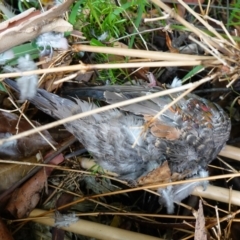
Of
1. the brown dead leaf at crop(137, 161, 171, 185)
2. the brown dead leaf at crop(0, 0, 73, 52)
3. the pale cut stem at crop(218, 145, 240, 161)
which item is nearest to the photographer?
the brown dead leaf at crop(0, 0, 73, 52)

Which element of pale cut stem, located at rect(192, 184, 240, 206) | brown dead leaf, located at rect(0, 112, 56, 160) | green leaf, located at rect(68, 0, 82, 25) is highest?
green leaf, located at rect(68, 0, 82, 25)

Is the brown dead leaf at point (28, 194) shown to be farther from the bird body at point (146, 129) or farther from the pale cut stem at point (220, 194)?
the pale cut stem at point (220, 194)

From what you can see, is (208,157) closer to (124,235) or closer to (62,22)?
(124,235)

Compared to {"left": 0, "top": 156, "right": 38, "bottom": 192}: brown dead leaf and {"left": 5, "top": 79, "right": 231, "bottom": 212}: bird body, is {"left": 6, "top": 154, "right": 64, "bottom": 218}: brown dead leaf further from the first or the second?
{"left": 5, "top": 79, "right": 231, "bottom": 212}: bird body

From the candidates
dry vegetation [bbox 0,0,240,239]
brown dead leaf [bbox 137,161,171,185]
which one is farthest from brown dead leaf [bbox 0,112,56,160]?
brown dead leaf [bbox 137,161,171,185]

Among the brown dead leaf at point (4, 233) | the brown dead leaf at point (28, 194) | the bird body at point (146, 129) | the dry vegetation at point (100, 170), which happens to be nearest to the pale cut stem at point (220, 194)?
the dry vegetation at point (100, 170)
